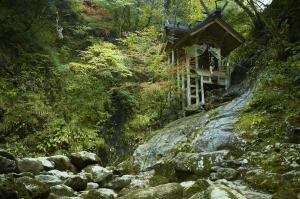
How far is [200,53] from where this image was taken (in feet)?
58.0

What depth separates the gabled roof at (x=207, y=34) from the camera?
666 inches

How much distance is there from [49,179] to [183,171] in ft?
11.0

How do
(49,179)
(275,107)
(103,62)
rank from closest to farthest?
1. (49,179)
2. (275,107)
3. (103,62)

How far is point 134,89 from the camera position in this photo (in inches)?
800

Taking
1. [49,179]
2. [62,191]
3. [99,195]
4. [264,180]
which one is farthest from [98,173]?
[264,180]

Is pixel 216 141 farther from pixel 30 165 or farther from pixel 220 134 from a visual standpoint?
pixel 30 165

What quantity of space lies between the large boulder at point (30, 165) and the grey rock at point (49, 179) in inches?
32.6

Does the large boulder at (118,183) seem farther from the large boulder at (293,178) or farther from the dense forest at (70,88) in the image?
the dense forest at (70,88)

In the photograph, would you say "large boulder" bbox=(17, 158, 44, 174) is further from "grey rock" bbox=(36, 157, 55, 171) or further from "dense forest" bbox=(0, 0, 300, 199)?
"dense forest" bbox=(0, 0, 300, 199)

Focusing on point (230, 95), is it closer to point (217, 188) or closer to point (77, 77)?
point (77, 77)

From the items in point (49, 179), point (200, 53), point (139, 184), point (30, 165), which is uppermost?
point (200, 53)

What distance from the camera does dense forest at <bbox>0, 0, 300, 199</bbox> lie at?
1545 centimetres

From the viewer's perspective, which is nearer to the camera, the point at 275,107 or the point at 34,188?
the point at 34,188

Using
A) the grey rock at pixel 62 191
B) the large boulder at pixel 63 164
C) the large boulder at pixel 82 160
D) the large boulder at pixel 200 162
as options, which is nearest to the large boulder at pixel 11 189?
the grey rock at pixel 62 191
